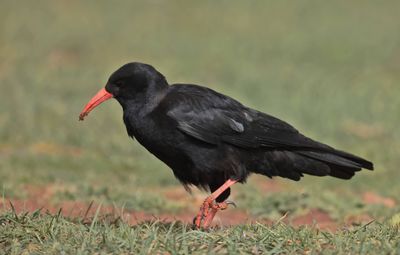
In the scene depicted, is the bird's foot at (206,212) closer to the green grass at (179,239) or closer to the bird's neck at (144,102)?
the green grass at (179,239)

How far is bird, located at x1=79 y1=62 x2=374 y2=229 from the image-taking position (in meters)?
6.43

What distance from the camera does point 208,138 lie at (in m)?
6.55

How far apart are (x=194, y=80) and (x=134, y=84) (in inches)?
410

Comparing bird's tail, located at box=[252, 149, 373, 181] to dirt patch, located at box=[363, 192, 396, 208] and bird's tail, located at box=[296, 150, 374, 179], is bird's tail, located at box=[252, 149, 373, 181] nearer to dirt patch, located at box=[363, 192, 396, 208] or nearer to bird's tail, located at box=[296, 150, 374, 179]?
bird's tail, located at box=[296, 150, 374, 179]

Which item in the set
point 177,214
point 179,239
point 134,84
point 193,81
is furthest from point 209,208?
point 193,81

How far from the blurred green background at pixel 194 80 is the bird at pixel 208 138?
1323mm

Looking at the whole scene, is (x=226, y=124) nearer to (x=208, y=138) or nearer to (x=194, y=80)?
(x=208, y=138)

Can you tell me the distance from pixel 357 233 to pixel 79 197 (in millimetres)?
4117

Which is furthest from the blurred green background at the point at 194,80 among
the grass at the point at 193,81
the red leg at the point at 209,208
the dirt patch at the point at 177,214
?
the red leg at the point at 209,208

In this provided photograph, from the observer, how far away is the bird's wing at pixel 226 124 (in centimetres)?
652

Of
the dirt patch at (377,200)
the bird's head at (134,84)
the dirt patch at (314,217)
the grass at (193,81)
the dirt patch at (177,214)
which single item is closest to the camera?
the grass at (193,81)

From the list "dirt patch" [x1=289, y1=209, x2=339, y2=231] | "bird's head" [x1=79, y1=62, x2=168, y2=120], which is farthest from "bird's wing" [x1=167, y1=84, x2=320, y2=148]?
"dirt patch" [x1=289, y1=209, x2=339, y2=231]

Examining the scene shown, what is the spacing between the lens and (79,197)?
28.5 ft

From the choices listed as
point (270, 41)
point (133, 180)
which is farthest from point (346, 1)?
point (133, 180)
